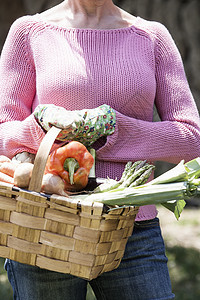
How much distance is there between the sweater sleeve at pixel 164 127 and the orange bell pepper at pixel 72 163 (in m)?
0.22

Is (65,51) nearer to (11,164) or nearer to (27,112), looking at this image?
(27,112)

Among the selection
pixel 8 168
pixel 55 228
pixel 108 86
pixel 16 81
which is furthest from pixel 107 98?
pixel 55 228

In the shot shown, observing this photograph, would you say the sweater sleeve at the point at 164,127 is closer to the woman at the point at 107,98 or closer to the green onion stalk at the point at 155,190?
the woman at the point at 107,98

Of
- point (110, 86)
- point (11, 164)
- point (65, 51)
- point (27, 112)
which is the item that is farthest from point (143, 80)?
point (11, 164)

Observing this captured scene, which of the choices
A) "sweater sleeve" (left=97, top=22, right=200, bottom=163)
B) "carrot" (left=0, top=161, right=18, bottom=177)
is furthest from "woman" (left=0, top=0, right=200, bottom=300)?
"carrot" (left=0, top=161, right=18, bottom=177)

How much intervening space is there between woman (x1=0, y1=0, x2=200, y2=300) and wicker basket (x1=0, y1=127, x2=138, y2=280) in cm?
27

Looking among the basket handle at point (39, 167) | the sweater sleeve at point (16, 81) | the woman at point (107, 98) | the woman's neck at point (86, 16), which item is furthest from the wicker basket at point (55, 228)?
the woman's neck at point (86, 16)

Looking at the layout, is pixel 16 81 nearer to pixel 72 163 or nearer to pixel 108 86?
pixel 108 86

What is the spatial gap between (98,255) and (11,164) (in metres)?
0.43

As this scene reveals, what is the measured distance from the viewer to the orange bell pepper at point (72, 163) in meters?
1.61

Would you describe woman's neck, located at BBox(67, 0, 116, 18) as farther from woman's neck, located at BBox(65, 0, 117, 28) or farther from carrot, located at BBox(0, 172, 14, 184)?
carrot, located at BBox(0, 172, 14, 184)

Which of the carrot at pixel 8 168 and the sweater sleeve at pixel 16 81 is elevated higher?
the sweater sleeve at pixel 16 81

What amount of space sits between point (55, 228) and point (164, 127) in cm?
65

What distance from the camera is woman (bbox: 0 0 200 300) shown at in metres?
1.86
